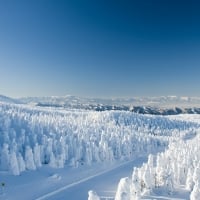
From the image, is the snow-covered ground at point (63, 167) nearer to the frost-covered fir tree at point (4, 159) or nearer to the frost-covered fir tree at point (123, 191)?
the frost-covered fir tree at point (4, 159)

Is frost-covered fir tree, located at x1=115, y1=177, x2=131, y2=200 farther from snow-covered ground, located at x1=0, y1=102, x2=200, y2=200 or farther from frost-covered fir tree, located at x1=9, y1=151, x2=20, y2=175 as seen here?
frost-covered fir tree, located at x1=9, y1=151, x2=20, y2=175

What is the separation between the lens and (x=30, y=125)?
154 meters

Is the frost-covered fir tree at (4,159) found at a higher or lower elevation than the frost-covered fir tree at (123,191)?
lower

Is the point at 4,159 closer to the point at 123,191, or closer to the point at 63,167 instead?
the point at 63,167

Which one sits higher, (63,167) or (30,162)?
(30,162)

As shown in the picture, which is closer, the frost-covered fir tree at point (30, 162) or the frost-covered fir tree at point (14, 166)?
the frost-covered fir tree at point (14, 166)

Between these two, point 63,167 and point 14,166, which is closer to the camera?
point 14,166

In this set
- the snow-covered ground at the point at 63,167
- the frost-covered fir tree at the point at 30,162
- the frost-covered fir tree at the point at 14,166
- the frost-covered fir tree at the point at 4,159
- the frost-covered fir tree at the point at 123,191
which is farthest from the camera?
the frost-covered fir tree at the point at 30,162

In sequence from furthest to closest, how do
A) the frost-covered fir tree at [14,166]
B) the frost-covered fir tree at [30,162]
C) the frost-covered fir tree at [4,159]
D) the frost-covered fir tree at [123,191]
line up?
the frost-covered fir tree at [30,162]
the frost-covered fir tree at [4,159]
the frost-covered fir tree at [14,166]
the frost-covered fir tree at [123,191]

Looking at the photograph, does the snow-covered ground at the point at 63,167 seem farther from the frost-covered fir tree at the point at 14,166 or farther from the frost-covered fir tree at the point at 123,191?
the frost-covered fir tree at the point at 123,191

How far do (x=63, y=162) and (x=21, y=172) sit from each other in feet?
65.5

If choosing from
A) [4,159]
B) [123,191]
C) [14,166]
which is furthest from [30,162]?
[123,191]

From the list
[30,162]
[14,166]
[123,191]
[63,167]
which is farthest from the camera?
[63,167]

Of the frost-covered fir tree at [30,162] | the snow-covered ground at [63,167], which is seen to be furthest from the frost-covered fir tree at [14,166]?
the frost-covered fir tree at [30,162]
